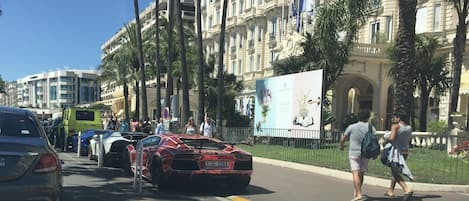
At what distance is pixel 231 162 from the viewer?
1135 cm

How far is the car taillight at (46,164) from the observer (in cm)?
626

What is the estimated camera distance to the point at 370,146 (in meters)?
9.72

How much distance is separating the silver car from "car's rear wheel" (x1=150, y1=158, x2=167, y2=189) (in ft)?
15.1

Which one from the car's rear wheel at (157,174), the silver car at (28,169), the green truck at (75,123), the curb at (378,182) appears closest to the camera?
the silver car at (28,169)

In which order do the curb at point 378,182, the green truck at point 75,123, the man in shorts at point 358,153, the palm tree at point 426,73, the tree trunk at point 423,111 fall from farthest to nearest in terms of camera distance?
the palm tree at point 426,73 < the green truck at point 75,123 < the tree trunk at point 423,111 < the curb at point 378,182 < the man in shorts at point 358,153

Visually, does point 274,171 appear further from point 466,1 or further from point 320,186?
point 466,1

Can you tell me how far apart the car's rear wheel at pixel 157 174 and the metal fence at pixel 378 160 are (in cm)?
541

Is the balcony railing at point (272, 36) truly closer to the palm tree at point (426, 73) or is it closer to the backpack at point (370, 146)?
the palm tree at point (426, 73)

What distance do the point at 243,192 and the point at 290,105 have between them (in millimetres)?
12354

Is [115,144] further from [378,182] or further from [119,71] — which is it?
[119,71]

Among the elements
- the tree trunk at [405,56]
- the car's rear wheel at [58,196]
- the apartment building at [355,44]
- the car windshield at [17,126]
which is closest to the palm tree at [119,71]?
the apartment building at [355,44]

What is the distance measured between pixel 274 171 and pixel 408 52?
5060 millimetres

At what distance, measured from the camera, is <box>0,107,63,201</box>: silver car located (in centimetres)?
606

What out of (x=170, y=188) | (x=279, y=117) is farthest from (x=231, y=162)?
(x=279, y=117)
